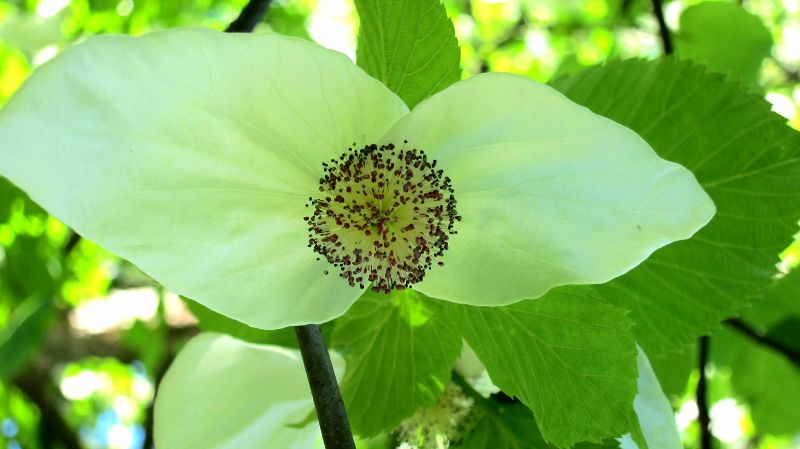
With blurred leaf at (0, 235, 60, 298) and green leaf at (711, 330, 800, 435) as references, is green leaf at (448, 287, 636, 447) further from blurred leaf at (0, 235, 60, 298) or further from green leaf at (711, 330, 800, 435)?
blurred leaf at (0, 235, 60, 298)

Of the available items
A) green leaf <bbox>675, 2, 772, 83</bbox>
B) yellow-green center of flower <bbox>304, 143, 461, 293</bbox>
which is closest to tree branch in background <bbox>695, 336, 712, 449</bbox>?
green leaf <bbox>675, 2, 772, 83</bbox>

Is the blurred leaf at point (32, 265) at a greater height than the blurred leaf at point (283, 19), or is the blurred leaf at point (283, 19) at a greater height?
the blurred leaf at point (283, 19)

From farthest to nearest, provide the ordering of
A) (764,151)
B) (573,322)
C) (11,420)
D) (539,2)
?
(539,2)
(11,420)
(764,151)
(573,322)

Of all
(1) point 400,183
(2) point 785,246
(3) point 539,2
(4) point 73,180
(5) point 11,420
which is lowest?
(5) point 11,420

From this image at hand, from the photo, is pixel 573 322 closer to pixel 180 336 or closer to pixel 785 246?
pixel 785 246

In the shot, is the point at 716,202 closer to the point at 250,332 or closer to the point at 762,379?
the point at 250,332

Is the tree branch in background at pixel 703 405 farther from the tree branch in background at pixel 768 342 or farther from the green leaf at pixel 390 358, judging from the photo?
the green leaf at pixel 390 358

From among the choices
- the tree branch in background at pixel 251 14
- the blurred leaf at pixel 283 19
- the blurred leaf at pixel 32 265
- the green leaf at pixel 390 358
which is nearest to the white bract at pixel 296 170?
the green leaf at pixel 390 358

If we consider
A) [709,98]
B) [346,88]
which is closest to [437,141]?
[346,88]
